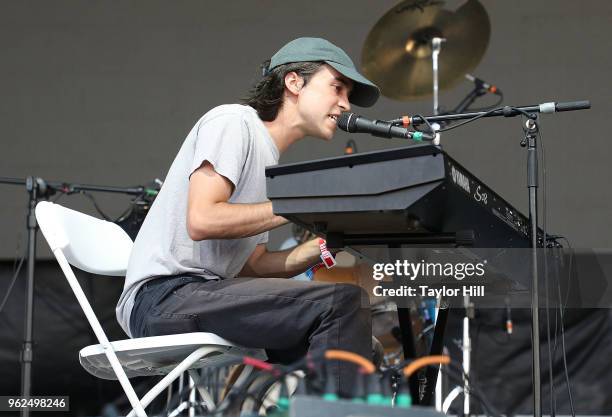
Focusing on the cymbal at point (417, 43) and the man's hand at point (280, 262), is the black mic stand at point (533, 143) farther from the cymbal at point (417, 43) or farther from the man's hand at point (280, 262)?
the cymbal at point (417, 43)

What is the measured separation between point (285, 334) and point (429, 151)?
1.86 feet

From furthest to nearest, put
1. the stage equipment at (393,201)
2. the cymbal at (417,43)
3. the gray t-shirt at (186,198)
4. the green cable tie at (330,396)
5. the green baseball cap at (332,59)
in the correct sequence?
the cymbal at (417,43), the green baseball cap at (332,59), the gray t-shirt at (186,198), the stage equipment at (393,201), the green cable tie at (330,396)

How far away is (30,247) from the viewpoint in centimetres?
370

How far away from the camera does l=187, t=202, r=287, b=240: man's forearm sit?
217 centimetres

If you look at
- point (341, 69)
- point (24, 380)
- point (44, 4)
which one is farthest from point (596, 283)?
point (44, 4)

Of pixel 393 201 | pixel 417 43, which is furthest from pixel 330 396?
pixel 417 43

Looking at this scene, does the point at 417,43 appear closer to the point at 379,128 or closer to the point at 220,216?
the point at 379,128

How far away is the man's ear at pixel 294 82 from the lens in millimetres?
2543

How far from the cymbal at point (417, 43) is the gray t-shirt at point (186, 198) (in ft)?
5.75

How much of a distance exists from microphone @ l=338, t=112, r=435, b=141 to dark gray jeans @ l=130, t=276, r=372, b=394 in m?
0.35

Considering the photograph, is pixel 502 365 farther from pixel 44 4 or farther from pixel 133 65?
pixel 44 4

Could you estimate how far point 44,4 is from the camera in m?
5.23

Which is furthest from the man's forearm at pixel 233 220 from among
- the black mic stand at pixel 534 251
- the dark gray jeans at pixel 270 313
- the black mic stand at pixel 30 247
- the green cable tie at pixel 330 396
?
the black mic stand at pixel 30 247

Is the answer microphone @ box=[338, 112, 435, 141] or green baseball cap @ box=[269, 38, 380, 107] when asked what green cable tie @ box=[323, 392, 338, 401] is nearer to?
microphone @ box=[338, 112, 435, 141]
